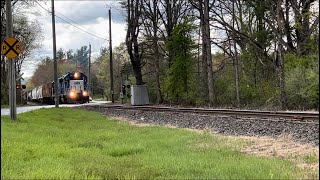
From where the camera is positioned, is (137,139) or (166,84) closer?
(137,139)

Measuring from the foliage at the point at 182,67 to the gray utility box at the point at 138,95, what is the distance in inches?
142

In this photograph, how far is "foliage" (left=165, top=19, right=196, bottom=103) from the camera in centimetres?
3731

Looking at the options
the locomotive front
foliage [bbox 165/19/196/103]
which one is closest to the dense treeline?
foliage [bbox 165/19/196/103]

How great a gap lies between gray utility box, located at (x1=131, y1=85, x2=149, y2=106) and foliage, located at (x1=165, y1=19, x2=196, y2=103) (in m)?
3.60

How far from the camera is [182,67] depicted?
37.6 metres

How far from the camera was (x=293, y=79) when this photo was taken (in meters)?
20.1

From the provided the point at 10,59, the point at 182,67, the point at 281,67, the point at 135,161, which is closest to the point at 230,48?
the point at 182,67

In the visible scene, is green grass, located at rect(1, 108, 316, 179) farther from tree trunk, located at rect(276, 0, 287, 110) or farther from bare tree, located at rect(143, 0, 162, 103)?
bare tree, located at rect(143, 0, 162, 103)

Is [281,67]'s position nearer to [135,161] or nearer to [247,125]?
[247,125]

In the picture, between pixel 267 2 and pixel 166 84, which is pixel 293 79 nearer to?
pixel 267 2

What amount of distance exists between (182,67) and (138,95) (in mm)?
5942

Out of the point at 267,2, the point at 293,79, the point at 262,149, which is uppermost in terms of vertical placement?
the point at 267,2

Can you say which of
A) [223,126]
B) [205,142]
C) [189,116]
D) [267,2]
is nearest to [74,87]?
[267,2]

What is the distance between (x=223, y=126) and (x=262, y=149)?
17.3 feet
